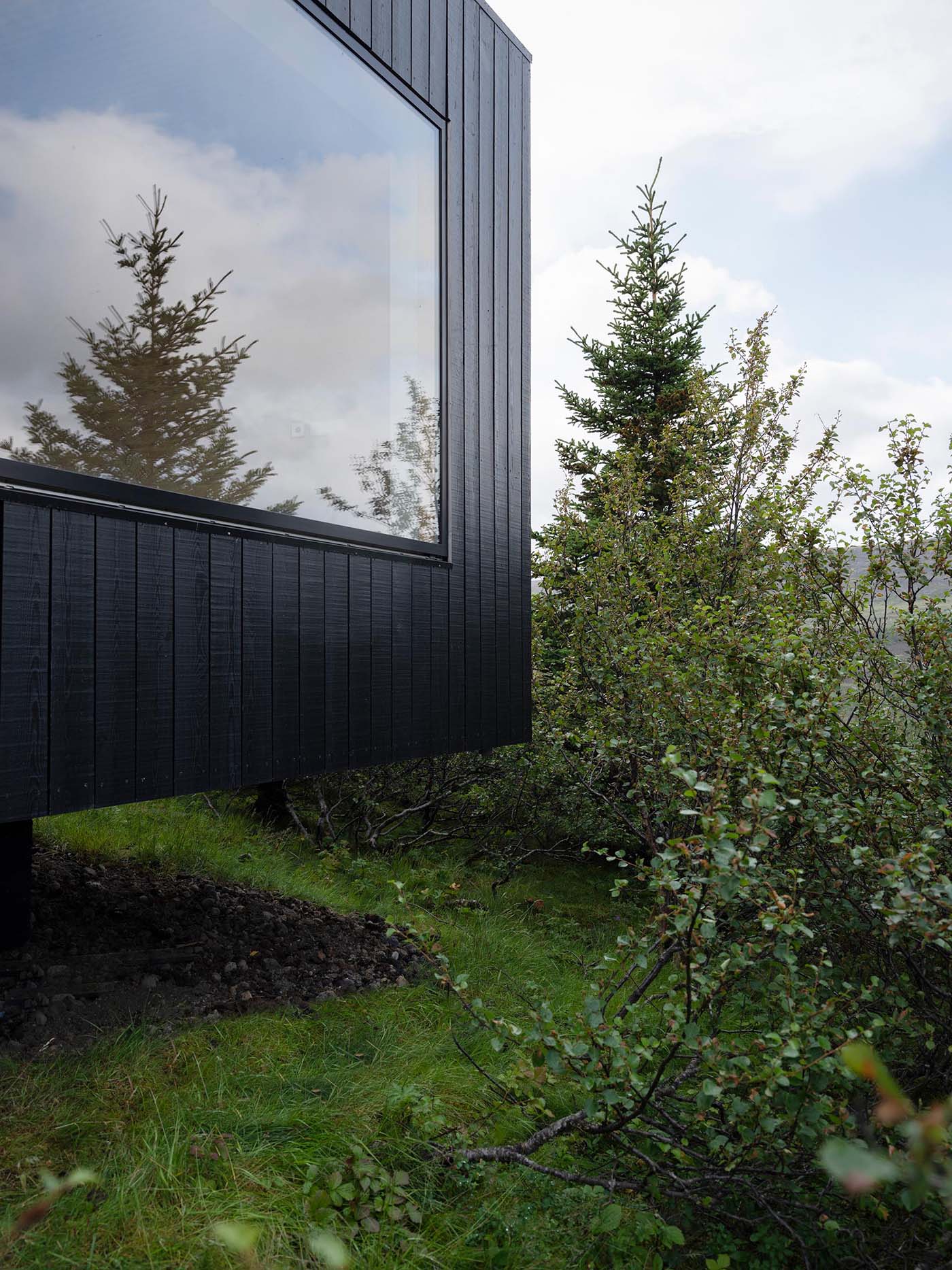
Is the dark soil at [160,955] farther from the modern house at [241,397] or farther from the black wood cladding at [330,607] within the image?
the black wood cladding at [330,607]

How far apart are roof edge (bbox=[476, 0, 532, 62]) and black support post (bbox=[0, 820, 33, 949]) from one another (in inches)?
168

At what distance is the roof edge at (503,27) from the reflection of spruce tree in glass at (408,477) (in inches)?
81.7

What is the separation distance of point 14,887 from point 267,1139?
68.4 inches

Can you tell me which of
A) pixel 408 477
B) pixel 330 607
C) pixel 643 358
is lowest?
pixel 330 607

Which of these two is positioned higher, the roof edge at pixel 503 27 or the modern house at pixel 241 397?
the roof edge at pixel 503 27

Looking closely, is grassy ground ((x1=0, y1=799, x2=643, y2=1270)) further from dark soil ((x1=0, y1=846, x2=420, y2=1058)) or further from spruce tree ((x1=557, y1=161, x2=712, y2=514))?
spruce tree ((x1=557, y1=161, x2=712, y2=514))

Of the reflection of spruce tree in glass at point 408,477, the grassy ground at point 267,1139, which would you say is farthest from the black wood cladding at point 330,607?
the grassy ground at point 267,1139

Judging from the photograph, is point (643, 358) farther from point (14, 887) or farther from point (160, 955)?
point (14, 887)

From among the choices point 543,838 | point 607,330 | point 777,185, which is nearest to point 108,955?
point 543,838

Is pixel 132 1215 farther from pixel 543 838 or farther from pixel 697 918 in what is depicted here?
pixel 543 838

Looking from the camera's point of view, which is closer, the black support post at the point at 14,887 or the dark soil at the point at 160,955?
the dark soil at the point at 160,955

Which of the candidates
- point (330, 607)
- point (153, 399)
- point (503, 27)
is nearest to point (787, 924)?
point (330, 607)

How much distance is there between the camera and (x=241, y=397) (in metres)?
2.73

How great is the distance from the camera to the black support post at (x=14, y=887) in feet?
10.9
